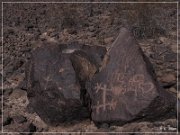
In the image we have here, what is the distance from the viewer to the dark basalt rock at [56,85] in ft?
18.2

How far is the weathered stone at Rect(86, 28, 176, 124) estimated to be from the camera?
5.32 metres

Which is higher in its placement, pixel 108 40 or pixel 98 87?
pixel 108 40

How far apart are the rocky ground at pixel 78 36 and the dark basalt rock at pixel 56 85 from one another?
0.49 feet

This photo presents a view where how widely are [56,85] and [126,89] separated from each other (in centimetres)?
82

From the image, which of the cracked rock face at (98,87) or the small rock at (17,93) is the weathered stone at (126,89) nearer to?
the cracked rock face at (98,87)

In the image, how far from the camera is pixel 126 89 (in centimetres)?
546

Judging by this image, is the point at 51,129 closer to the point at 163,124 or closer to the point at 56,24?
the point at 163,124

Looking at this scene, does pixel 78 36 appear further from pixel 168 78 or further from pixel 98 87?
pixel 98 87

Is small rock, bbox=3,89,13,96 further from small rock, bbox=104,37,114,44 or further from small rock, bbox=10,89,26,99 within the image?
small rock, bbox=104,37,114,44

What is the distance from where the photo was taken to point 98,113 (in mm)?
5527

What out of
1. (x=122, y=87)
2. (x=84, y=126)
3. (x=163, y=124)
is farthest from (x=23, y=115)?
(x=163, y=124)

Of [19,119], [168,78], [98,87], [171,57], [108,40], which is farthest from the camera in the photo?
[108,40]

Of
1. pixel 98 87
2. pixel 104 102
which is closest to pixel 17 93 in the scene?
pixel 98 87

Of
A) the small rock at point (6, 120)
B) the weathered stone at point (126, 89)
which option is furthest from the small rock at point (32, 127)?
the weathered stone at point (126, 89)
